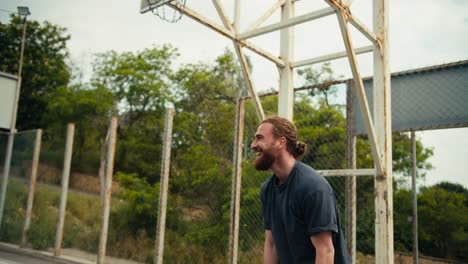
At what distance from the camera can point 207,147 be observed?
7.07 m

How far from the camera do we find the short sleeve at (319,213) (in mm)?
2279

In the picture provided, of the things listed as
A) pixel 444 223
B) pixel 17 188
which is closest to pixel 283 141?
pixel 17 188

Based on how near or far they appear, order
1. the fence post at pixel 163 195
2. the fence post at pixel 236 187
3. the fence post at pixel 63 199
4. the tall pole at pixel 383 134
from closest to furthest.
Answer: the tall pole at pixel 383 134
the fence post at pixel 236 187
the fence post at pixel 163 195
the fence post at pixel 63 199

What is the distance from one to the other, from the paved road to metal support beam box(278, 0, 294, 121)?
5.69m

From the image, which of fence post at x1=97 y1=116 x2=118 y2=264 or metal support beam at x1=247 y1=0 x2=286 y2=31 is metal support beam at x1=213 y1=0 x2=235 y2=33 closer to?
metal support beam at x1=247 y1=0 x2=286 y2=31

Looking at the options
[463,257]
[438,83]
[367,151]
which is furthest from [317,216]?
[367,151]

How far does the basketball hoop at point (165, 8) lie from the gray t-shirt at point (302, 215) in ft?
6.90

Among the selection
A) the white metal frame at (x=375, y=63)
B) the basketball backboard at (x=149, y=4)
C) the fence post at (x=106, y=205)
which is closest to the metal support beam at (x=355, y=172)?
the white metal frame at (x=375, y=63)

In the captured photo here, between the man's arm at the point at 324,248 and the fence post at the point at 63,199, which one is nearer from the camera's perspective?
the man's arm at the point at 324,248

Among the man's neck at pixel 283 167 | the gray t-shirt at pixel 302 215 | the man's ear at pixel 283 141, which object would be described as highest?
the man's ear at pixel 283 141

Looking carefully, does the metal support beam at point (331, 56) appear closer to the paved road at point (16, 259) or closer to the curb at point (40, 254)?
the curb at point (40, 254)

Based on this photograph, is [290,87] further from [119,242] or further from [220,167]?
[119,242]

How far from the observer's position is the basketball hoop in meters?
3.87

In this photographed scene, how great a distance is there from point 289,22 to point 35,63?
33.8 meters
